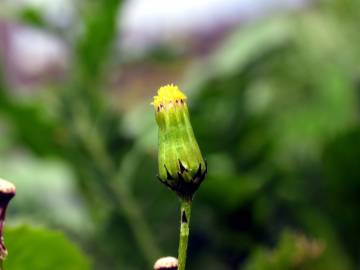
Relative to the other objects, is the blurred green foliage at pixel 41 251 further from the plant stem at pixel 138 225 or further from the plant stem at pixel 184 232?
the plant stem at pixel 138 225

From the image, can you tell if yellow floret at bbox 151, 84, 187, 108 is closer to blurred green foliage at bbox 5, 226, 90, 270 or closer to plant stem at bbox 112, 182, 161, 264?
blurred green foliage at bbox 5, 226, 90, 270

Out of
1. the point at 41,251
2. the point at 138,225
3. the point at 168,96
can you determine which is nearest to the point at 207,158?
the point at 138,225

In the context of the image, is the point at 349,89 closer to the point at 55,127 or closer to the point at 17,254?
the point at 55,127

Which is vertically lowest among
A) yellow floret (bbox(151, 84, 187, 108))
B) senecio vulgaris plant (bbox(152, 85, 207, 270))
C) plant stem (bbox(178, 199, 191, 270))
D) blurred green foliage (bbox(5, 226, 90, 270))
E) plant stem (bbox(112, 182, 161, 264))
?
plant stem (bbox(178, 199, 191, 270))

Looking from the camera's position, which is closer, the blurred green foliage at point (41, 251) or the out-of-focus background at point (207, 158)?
the blurred green foliage at point (41, 251)

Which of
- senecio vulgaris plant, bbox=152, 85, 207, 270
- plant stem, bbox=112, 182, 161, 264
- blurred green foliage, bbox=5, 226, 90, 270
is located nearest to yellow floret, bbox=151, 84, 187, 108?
senecio vulgaris plant, bbox=152, 85, 207, 270

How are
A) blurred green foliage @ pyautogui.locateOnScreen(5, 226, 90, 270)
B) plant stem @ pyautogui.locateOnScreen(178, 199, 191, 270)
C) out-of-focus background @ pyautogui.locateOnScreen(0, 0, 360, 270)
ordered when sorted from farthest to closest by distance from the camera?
out-of-focus background @ pyautogui.locateOnScreen(0, 0, 360, 270) < blurred green foliage @ pyautogui.locateOnScreen(5, 226, 90, 270) < plant stem @ pyautogui.locateOnScreen(178, 199, 191, 270)

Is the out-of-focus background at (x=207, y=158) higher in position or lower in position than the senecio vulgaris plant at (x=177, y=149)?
higher

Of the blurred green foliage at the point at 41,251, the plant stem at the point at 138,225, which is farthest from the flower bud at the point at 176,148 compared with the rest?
the plant stem at the point at 138,225
